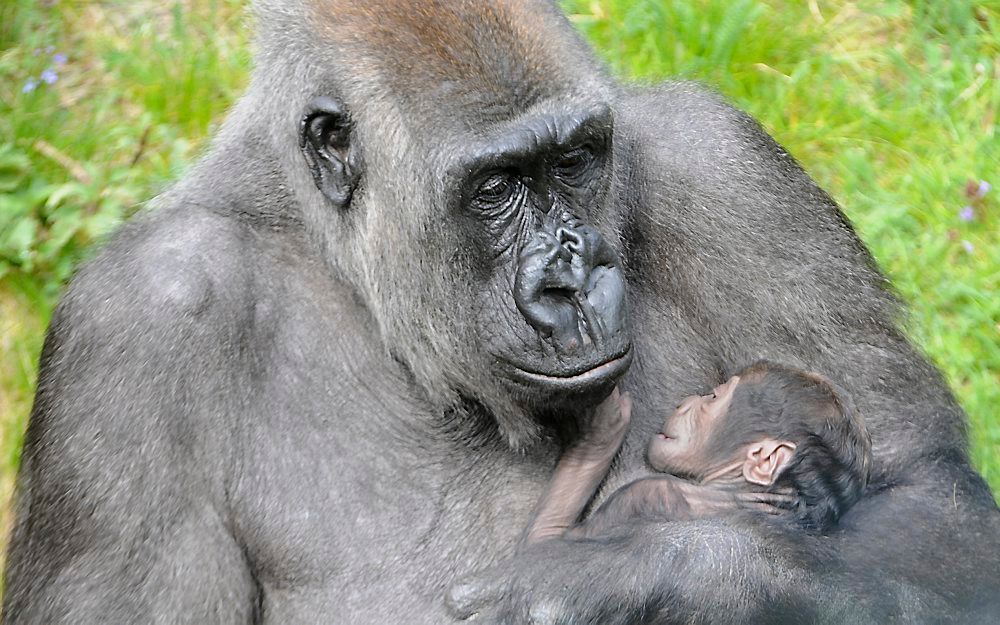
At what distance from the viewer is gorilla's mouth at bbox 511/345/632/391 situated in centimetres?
359

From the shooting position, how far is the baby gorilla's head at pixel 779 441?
12.9ft

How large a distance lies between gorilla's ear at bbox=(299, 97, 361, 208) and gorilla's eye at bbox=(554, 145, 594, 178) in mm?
521

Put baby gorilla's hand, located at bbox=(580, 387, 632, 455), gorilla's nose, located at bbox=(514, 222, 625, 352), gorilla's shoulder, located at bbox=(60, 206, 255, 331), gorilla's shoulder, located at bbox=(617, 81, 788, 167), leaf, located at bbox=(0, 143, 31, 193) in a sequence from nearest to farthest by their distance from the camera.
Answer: gorilla's nose, located at bbox=(514, 222, 625, 352) < gorilla's shoulder, located at bbox=(60, 206, 255, 331) < baby gorilla's hand, located at bbox=(580, 387, 632, 455) < gorilla's shoulder, located at bbox=(617, 81, 788, 167) < leaf, located at bbox=(0, 143, 31, 193)

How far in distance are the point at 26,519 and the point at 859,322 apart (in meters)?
2.34

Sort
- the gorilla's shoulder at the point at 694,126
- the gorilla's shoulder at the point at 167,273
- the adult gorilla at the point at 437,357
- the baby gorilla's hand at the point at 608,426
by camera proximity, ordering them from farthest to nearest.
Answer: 1. the gorilla's shoulder at the point at 694,126
2. the baby gorilla's hand at the point at 608,426
3. the gorilla's shoulder at the point at 167,273
4. the adult gorilla at the point at 437,357

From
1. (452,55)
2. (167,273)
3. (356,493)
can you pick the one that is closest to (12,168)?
(167,273)

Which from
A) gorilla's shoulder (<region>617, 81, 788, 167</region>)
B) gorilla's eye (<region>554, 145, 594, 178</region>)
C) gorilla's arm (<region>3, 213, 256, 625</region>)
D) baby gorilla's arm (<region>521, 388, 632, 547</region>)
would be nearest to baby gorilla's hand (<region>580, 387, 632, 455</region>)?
baby gorilla's arm (<region>521, 388, 632, 547</region>)

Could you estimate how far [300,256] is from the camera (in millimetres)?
4113

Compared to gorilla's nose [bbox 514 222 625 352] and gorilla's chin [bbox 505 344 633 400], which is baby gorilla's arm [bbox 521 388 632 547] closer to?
gorilla's chin [bbox 505 344 633 400]

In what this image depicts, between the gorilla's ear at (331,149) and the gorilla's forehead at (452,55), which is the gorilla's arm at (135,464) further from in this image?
the gorilla's forehead at (452,55)

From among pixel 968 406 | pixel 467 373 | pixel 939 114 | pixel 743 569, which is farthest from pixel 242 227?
pixel 939 114

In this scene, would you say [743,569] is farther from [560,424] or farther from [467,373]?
[467,373]

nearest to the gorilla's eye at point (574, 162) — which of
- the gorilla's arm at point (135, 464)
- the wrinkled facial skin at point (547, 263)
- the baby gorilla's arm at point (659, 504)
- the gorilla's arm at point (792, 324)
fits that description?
the wrinkled facial skin at point (547, 263)

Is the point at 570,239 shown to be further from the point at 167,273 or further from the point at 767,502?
the point at 167,273
